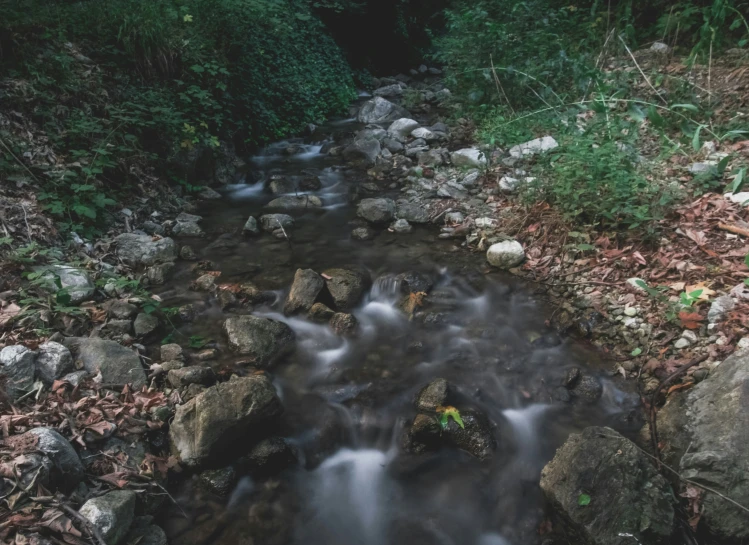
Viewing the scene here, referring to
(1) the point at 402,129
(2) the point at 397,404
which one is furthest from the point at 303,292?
(1) the point at 402,129

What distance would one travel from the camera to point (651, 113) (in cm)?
166

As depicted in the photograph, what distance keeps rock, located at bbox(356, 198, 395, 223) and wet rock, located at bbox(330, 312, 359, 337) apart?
2075 mm

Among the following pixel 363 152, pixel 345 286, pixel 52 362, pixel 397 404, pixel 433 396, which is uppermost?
pixel 52 362

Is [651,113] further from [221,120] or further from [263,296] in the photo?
[221,120]

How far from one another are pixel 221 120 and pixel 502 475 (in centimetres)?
645

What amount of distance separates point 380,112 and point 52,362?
8.54 m

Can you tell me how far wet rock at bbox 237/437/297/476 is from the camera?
125 inches

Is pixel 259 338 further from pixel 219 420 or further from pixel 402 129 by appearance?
pixel 402 129

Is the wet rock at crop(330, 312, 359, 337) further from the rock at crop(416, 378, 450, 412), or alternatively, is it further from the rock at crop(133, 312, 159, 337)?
the rock at crop(133, 312, 159, 337)

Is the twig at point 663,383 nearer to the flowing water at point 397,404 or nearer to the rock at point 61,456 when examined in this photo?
the flowing water at point 397,404

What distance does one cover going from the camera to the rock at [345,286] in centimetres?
471

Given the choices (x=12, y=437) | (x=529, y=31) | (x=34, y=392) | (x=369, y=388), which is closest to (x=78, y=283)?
(x=34, y=392)

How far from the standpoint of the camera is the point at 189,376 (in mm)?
3490

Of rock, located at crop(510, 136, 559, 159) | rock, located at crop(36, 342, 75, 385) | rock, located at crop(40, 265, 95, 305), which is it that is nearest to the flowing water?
rock, located at crop(40, 265, 95, 305)
